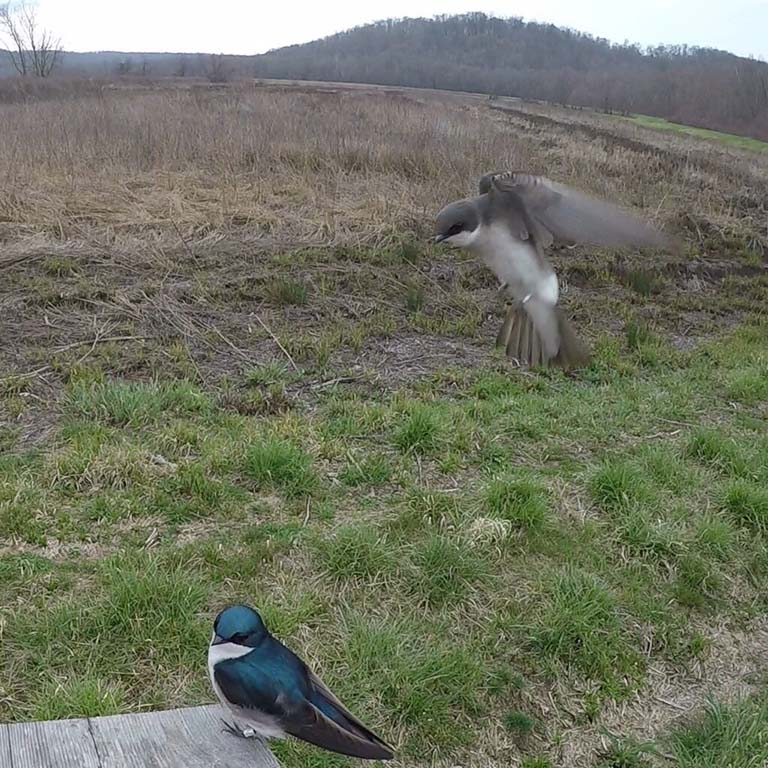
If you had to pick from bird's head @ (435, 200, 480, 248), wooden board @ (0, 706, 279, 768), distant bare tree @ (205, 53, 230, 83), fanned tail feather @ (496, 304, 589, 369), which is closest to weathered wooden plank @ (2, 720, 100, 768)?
wooden board @ (0, 706, 279, 768)

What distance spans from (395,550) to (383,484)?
2.34 ft

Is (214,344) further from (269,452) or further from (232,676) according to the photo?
(232,676)

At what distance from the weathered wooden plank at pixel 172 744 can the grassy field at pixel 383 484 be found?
1067 millimetres

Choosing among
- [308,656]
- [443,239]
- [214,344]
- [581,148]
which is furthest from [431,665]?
[581,148]

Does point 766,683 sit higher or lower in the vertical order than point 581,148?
lower

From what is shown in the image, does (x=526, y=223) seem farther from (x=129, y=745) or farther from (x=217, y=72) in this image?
(x=217, y=72)

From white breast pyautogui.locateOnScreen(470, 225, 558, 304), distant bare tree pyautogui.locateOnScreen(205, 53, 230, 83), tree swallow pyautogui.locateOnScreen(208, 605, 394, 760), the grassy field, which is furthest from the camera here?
distant bare tree pyautogui.locateOnScreen(205, 53, 230, 83)

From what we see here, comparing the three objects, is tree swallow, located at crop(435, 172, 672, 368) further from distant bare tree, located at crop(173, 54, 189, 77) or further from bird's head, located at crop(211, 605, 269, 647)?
distant bare tree, located at crop(173, 54, 189, 77)

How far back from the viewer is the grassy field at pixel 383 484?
318 cm

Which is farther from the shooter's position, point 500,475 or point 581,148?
point 581,148

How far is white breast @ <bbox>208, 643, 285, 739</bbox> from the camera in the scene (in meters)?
1.88

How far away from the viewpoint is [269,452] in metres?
4.42

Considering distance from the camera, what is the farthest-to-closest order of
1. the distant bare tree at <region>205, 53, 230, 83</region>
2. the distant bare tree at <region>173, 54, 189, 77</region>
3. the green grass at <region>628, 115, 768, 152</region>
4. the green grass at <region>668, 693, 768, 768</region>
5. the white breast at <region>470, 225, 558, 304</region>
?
the distant bare tree at <region>173, 54, 189, 77</region> → the distant bare tree at <region>205, 53, 230, 83</region> → the green grass at <region>628, 115, 768, 152</region> → the green grass at <region>668, 693, 768, 768</region> → the white breast at <region>470, 225, 558, 304</region>

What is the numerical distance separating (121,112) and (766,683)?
48.6 ft
